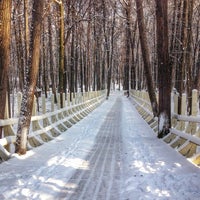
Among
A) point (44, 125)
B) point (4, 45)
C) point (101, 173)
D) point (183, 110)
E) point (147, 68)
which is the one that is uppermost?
point (4, 45)

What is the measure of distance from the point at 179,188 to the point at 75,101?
47.1 feet

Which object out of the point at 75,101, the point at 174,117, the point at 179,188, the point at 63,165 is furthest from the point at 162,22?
the point at 75,101

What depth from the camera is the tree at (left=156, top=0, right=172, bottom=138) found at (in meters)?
11.3

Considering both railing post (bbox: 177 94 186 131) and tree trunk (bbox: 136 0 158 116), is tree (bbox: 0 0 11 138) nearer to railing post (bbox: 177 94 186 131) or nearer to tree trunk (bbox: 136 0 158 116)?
railing post (bbox: 177 94 186 131)

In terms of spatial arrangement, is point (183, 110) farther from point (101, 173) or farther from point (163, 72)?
point (101, 173)

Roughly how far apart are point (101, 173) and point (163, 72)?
5.43 m

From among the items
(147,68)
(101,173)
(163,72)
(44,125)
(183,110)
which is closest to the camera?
(101,173)

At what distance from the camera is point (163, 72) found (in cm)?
1146

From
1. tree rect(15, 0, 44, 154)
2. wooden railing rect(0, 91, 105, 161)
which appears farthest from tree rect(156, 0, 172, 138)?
tree rect(15, 0, 44, 154)

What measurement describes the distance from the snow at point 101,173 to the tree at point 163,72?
0.87 meters

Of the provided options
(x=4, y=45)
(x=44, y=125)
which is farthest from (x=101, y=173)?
(x=44, y=125)

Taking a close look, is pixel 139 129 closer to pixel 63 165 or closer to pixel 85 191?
pixel 63 165

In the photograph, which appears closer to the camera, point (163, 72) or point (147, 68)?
point (163, 72)

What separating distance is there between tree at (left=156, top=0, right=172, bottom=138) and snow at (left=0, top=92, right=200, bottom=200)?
2.86 ft
